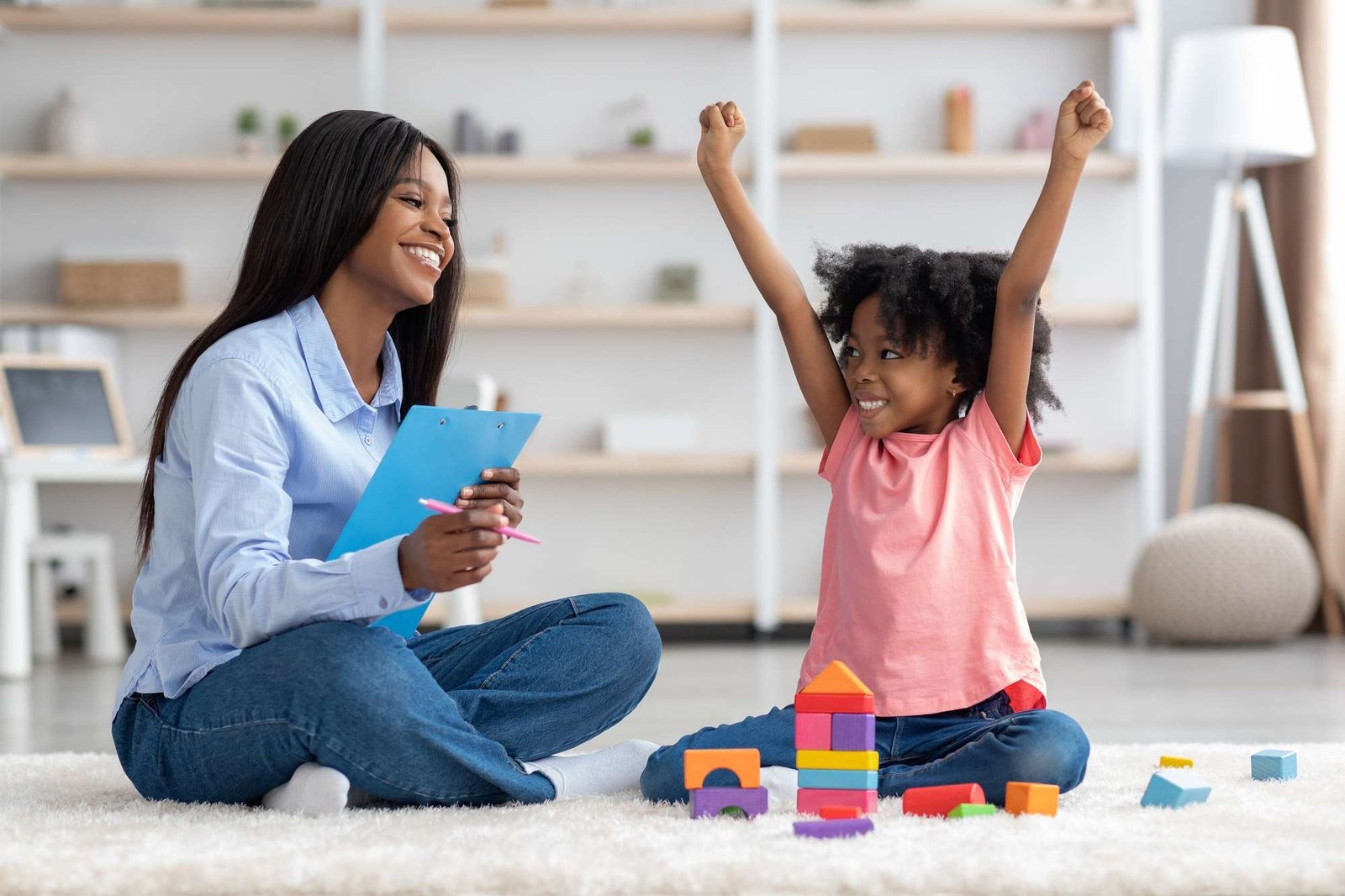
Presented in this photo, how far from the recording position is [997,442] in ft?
5.18

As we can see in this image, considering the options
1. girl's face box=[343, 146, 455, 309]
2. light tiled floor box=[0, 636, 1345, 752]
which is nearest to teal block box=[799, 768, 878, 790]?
girl's face box=[343, 146, 455, 309]

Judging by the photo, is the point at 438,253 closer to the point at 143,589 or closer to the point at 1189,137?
the point at 143,589

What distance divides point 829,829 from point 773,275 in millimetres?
672

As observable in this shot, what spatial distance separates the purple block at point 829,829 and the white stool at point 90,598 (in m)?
2.72

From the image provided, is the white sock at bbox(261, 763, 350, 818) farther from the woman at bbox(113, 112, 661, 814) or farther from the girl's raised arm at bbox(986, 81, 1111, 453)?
the girl's raised arm at bbox(986, 81, 1111, 453)

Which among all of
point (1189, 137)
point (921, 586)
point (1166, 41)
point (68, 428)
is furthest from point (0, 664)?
point (1166, 41)

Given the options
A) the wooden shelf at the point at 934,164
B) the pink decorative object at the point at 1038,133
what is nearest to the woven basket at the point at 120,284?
the wooden shelf at the point at 934,164

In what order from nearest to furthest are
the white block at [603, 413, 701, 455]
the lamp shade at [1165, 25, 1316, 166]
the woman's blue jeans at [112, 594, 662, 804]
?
the woman's blue jeans at [112, 594, 662, 804] → the lamp shade at [1165, 25, 1316, 166] → the white block at [603, 413, 701, 455]

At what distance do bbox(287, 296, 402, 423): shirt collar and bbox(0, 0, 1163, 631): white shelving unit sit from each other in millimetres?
2415

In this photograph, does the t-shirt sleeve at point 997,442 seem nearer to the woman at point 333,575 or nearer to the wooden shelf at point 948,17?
the woman at point 333,575

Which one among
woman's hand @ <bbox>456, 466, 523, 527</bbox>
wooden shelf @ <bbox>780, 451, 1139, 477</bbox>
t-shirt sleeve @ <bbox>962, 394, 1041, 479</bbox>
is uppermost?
t-shirt sleeve @ <bbox>962, 394, 1041, 479</bbox>

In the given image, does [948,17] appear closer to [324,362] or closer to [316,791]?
[324,362]

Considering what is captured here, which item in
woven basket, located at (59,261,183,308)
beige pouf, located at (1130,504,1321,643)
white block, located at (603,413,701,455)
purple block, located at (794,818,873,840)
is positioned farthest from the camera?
white block, located at (603,413,701,455)

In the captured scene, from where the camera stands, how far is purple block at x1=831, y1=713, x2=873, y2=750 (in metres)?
1.29
